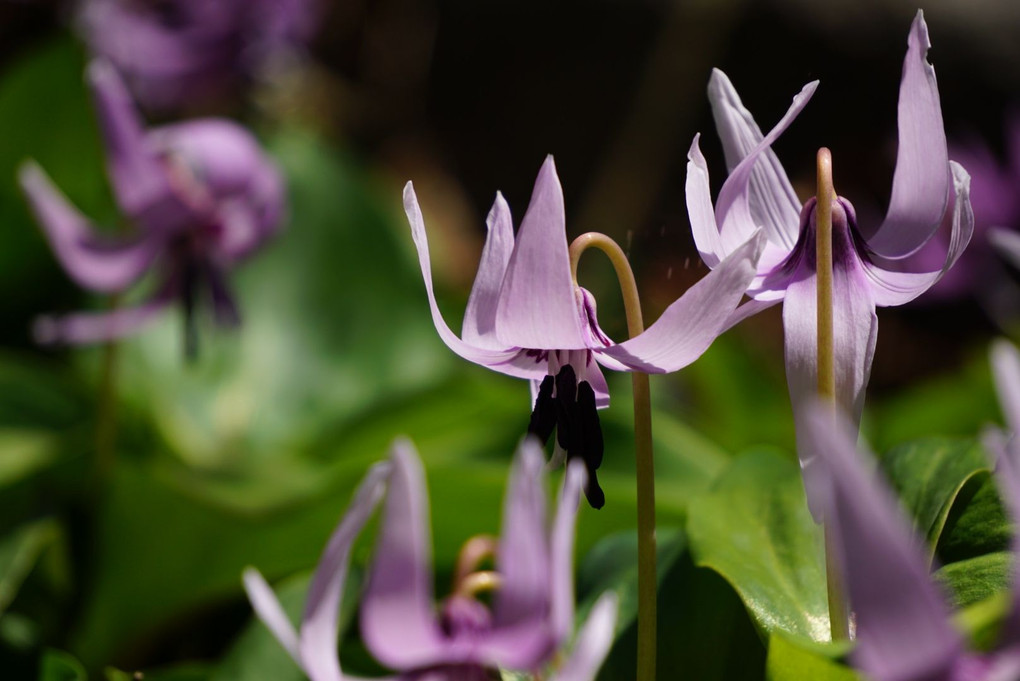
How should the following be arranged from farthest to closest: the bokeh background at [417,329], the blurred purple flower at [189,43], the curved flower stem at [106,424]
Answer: the blurred purple flower at [189,43] < the curved flower stem at [106,424] < the bokeh background at [417,329]

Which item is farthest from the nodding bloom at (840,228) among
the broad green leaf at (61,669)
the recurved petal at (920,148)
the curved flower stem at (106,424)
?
the curved flower stem at (106,424)

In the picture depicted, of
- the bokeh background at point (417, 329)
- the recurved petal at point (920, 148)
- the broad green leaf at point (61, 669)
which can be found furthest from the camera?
the bokeh background at point (417, 329)

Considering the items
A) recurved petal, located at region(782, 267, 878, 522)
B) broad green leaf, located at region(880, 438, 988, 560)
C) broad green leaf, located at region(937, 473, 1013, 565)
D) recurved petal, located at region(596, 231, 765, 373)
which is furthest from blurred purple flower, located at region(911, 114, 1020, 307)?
recurved petal, located at region(596, 231, 765, 373)

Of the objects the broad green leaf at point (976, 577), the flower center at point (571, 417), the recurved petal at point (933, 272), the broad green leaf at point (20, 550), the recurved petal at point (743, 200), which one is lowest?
the broad green leaf at point (20, 550)

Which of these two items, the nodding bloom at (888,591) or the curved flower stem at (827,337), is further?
the curved flower stem at (827,337)

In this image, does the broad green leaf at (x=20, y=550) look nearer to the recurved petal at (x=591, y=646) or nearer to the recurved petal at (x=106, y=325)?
the recurved petal at (x=106, y=325)

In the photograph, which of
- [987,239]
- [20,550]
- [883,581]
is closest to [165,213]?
[20,550]

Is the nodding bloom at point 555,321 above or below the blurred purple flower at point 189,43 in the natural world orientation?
below
